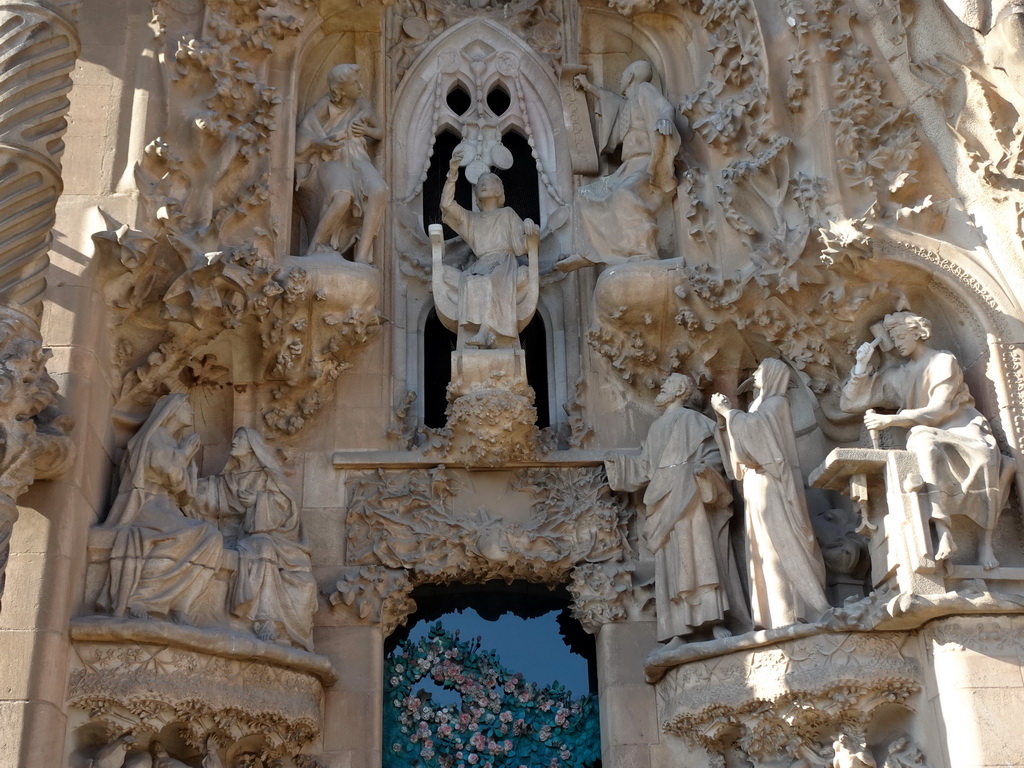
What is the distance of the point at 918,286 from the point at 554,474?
9.25 feet

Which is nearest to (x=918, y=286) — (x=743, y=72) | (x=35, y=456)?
(x=743, y=72)

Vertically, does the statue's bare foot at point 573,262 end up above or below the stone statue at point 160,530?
above

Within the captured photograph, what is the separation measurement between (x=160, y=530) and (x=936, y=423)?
15.8ft

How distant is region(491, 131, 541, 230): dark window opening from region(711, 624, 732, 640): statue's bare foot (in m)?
3.73

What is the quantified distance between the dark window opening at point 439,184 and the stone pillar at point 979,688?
500 cm

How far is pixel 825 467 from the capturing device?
8641mm

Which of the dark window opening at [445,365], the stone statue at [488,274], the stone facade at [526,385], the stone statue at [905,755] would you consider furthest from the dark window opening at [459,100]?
the stone statue at [905,755]

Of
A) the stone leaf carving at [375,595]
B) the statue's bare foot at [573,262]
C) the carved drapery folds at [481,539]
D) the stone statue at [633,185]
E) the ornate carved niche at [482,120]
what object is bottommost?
the stone leaf carving at [375,595]

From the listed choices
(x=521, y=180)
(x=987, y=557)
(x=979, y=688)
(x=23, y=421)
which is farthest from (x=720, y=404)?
(x=23, y=421)

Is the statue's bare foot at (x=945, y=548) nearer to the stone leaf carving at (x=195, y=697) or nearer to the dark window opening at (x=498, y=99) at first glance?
the stone leaf carving at (x=195, y=697)

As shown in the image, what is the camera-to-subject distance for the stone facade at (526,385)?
26.6ft

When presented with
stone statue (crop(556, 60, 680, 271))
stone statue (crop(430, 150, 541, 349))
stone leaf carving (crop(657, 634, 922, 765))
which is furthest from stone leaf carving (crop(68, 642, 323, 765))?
stone statue (crop(556, 60, 680, 271))

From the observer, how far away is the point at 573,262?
10328 millimetres

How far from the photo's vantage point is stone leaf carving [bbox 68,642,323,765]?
795 centimetres
